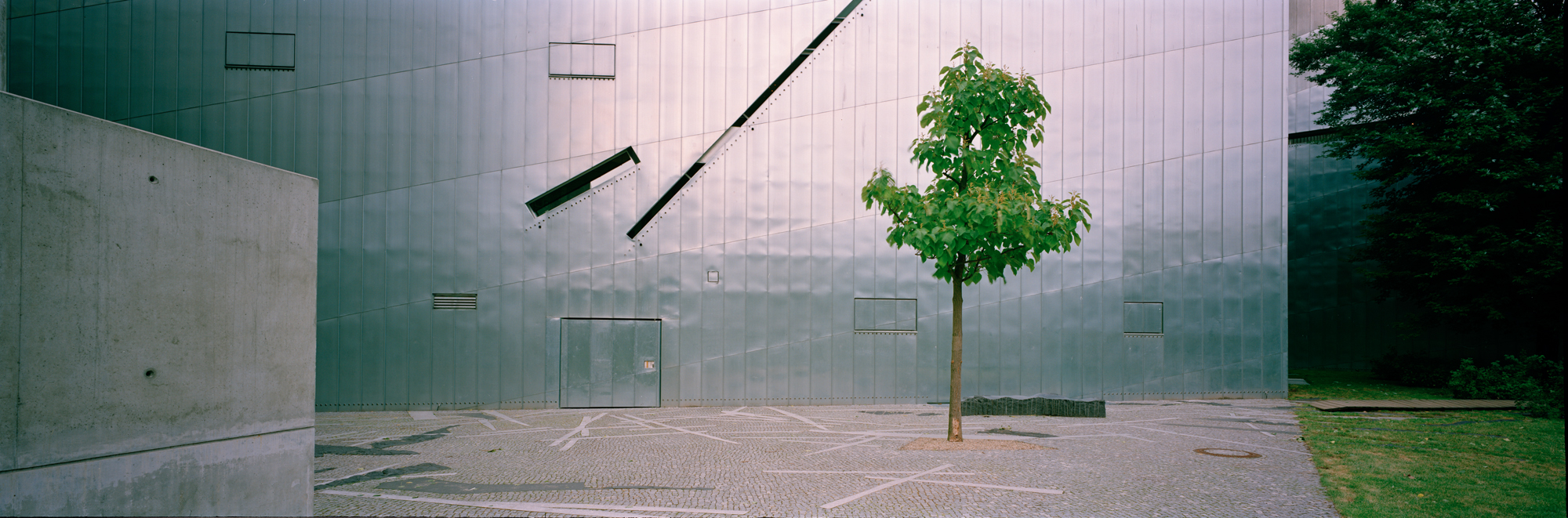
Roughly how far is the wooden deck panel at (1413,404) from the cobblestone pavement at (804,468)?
257cm

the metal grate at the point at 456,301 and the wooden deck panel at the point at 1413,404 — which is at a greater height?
the metal grate at the point at 456,301

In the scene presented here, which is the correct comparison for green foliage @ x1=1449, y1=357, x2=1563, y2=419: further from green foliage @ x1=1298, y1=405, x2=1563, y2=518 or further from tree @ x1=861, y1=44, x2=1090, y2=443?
tree @ x1=861, y1=44, x2=1090, y2=443

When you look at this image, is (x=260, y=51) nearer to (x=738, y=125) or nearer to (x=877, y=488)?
(x=738, y=125)

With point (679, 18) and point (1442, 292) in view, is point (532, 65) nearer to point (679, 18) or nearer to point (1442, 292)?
point (679, 18)

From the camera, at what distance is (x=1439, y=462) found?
8938 millimetres

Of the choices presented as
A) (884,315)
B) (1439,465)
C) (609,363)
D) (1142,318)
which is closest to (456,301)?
(609,363)

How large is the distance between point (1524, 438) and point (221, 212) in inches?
588

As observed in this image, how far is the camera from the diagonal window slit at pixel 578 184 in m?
14.9

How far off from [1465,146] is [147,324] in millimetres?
23576

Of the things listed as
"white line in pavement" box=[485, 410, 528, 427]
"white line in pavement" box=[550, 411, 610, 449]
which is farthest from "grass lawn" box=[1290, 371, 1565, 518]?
"white line in pavement" box=[485, 410, 528, 427]

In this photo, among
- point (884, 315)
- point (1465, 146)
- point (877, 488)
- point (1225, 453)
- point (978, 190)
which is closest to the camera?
point (877, 488)

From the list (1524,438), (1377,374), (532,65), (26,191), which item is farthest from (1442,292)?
(26,191)

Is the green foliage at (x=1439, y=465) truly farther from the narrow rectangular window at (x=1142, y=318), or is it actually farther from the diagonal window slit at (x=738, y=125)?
the diagonal window slit at (x=738, y=125)

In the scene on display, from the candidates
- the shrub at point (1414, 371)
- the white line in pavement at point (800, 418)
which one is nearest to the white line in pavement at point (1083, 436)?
the white line in pavement at point (800, 418)
